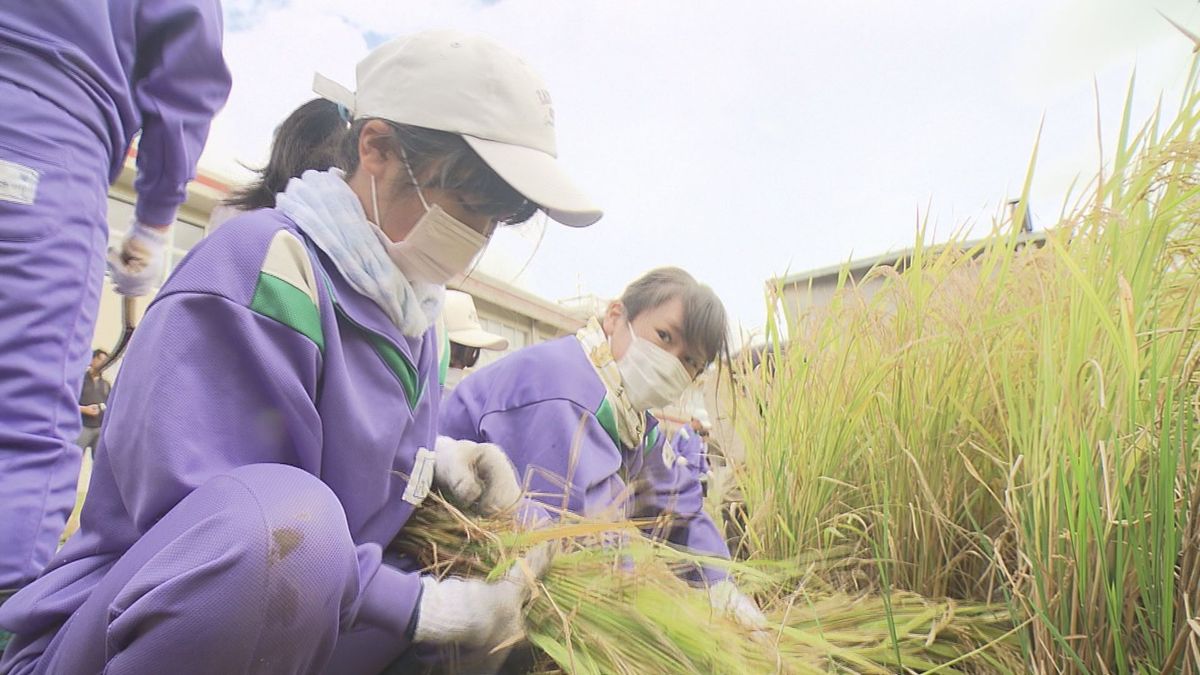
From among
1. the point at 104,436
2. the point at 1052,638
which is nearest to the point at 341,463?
the point at 104,436

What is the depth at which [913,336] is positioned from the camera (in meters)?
1.45

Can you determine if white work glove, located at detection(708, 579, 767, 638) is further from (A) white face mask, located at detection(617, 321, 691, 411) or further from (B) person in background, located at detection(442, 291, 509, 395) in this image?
(B) person in background, located at detection(442, 291, 509, 395)

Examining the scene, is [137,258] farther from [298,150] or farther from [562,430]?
[562,430]

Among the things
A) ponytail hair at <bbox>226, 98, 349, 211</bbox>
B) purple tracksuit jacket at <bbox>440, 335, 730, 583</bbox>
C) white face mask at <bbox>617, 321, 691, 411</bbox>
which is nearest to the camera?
ponytail hair at <bbox>226, 98, 349, 211</bbox>

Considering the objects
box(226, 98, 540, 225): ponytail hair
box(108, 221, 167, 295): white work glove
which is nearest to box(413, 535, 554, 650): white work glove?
box(226, 98, 540, 225): ponytail hair

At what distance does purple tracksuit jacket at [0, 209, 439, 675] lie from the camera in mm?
781

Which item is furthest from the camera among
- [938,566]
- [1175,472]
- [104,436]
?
[938,566]

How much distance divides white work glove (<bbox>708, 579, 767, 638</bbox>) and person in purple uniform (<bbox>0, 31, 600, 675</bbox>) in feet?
0.98

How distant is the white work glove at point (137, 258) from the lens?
163 centimetres

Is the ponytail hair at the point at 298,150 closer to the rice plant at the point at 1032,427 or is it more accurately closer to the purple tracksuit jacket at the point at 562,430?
the purple tracksuit jacket at the point at 562,430

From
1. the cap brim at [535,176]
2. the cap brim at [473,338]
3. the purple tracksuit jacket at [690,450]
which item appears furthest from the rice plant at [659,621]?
the cap brim at [473,338]

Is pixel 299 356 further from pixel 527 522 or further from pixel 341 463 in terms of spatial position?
pixel 527 522

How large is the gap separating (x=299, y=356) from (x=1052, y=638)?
1007 millimetres

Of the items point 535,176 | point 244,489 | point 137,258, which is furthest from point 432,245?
point 137,258
